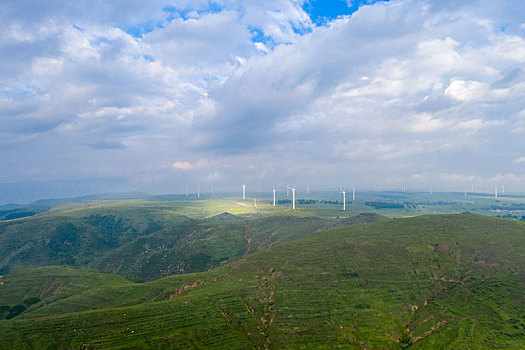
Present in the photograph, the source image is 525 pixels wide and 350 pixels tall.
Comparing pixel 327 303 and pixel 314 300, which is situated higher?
pixel 314 300

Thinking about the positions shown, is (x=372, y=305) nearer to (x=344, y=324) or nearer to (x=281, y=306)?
(x=344, y=324)

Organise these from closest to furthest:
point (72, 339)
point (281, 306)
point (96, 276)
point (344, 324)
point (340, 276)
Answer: point (72, 339)
point (344, 324)
point (281, 306)
point (340, 276)
point (96, 276)

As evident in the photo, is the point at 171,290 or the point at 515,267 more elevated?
the point at 515,267

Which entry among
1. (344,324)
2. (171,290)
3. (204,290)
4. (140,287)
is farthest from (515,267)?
(140,287)

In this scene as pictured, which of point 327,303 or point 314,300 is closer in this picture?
point 327,303

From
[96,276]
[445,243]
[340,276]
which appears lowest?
[96,276]

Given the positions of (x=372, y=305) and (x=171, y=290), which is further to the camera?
(x=171, y=290)

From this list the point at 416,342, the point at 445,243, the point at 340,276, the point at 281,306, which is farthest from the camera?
the point at 445,243
